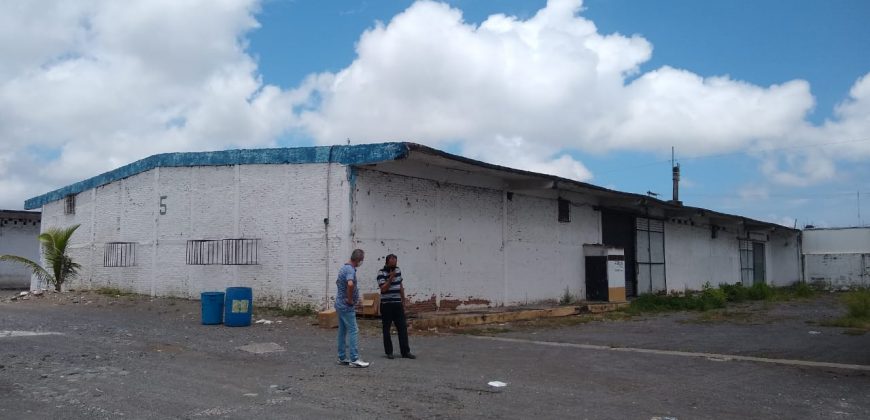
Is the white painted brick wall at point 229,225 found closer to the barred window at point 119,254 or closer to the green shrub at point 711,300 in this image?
the barred window at point 119,254

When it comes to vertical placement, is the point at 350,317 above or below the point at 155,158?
below

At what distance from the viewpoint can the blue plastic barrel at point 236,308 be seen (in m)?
13.5

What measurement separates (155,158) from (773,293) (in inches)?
964

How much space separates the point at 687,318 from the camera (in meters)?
18.3

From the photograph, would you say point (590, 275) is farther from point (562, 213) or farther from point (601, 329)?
point (601, 329)

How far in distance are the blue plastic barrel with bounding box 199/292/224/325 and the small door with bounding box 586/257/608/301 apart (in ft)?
40.4

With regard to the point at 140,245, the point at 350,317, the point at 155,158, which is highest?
the point at 155,158

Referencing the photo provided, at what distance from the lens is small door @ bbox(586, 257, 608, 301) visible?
21.5 metres

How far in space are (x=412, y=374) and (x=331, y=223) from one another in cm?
668

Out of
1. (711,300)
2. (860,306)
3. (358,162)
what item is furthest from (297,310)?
(711,300)

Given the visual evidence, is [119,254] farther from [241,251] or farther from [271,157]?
[271,157]

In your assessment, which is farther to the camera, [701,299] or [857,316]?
[701,299]

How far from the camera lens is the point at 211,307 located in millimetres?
13742

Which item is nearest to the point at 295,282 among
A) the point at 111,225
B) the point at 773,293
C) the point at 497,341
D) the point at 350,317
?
the point at 497,341
